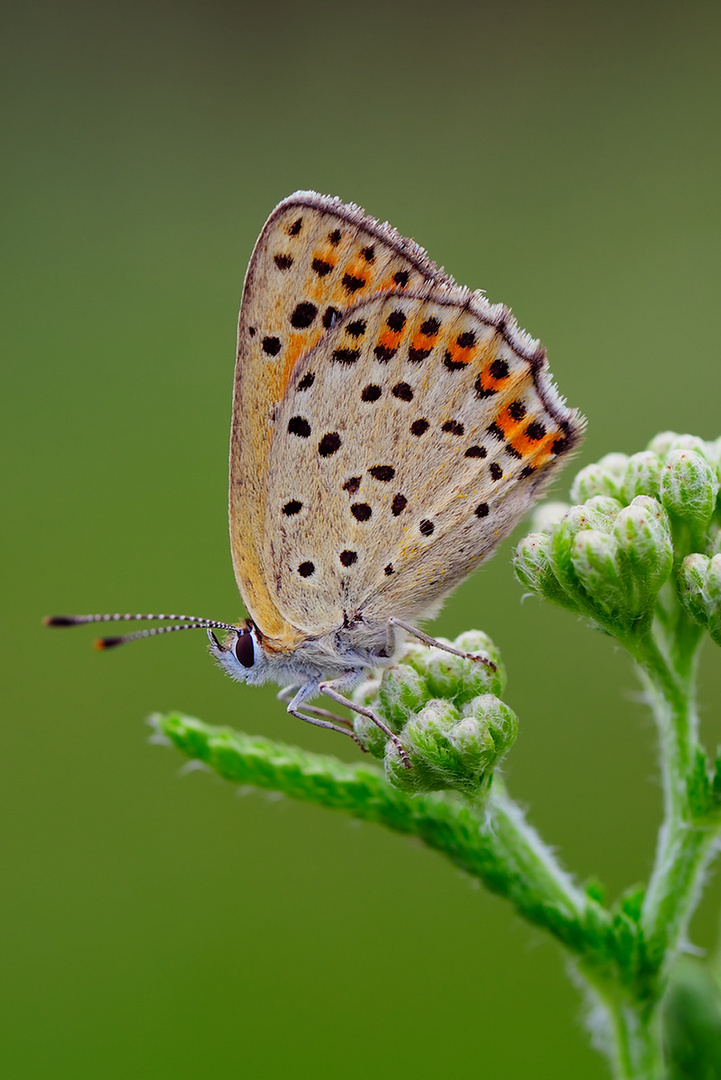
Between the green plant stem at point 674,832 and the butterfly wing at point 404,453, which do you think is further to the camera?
the butterfly wing at point 404,453

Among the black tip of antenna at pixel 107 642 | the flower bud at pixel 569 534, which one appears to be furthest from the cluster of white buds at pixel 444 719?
the black tip of antenna at pixel 107 642

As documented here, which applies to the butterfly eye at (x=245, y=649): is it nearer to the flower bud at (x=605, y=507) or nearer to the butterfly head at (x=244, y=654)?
the butterfly head at (x=244, y=654)

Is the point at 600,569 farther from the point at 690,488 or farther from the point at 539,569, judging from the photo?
the point at 690,488

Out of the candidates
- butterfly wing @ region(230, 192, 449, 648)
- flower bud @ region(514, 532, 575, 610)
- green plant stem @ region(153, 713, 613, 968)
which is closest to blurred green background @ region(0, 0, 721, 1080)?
green plant stem @ region(153, 713, 613, 968)

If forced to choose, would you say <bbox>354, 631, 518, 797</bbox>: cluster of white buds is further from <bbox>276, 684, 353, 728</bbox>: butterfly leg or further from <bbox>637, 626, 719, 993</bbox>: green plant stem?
<bbox>637, 626, 719, 993</bbox>: green plant stem

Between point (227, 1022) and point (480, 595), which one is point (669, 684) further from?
point (480, 595)
